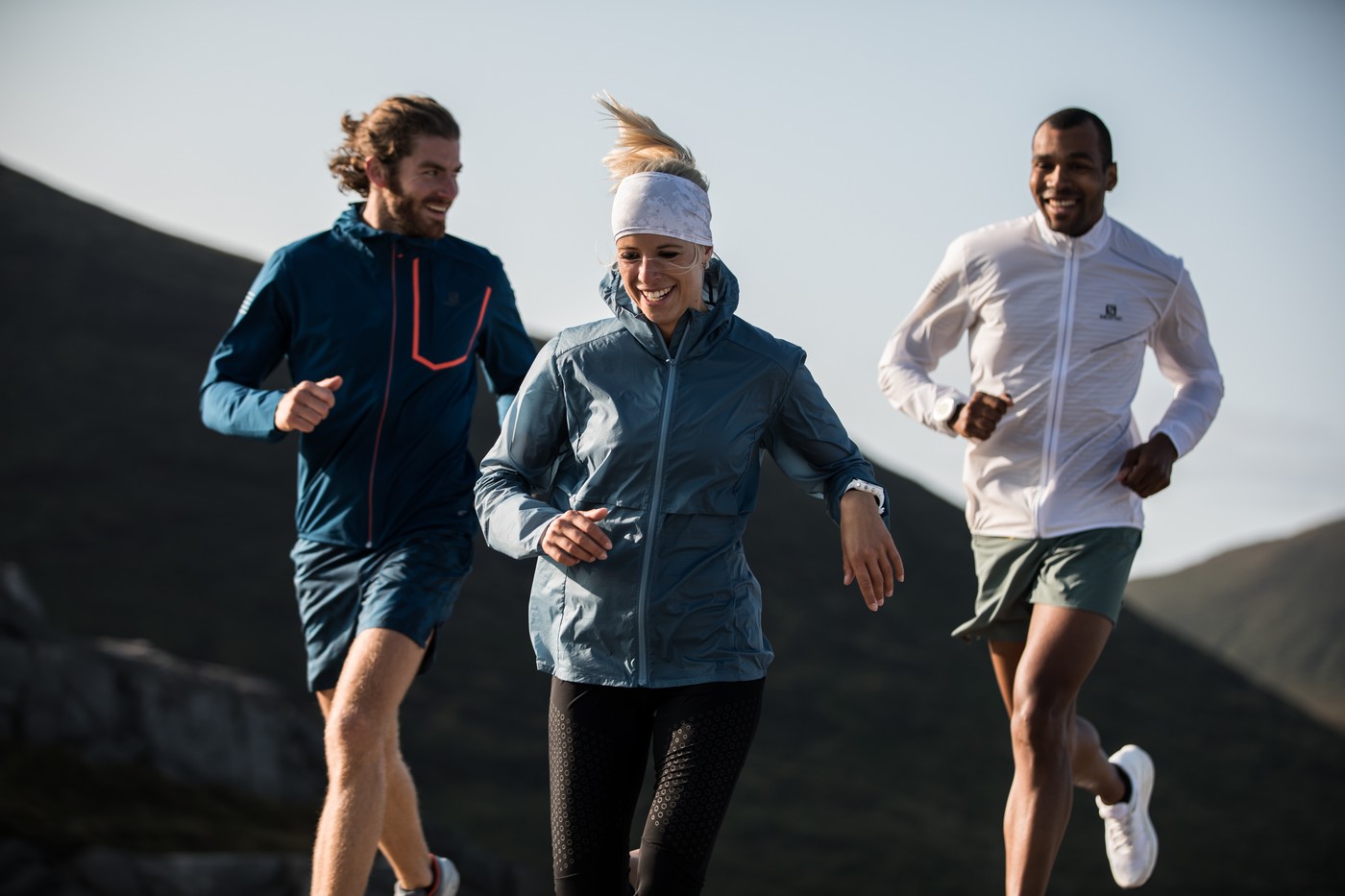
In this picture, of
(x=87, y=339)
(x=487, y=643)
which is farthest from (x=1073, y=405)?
(x=87, y=339)

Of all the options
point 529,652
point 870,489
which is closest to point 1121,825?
point 870,489

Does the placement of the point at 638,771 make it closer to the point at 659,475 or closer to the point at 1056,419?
the point at 659,475

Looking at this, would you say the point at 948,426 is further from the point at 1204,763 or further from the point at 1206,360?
the point at 1204,763

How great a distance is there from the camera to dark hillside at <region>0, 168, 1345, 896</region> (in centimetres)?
3481

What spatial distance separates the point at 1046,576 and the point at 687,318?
6.37 ft

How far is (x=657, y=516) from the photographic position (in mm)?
4191

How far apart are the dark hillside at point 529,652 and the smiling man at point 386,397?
26023mm

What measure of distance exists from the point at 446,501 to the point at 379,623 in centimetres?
53

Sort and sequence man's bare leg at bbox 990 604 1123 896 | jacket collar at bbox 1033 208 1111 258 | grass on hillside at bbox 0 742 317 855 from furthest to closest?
1. grass on hillside at bbox 0 742 317 855
2. jacket collar at bbox 1033 208 1111 258
3. man's bare leg at bbox 990 604 1123 896

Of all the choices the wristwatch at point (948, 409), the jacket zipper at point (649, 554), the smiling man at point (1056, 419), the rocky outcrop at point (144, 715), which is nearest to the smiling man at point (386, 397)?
the jacket zipper at point (649, 554)

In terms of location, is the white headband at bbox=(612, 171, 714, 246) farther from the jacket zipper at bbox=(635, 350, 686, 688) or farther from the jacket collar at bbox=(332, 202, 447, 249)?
the jacket collar at bbox=(332, 202, 447, 249)

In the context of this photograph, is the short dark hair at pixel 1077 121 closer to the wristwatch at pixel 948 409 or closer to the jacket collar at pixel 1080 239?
the jacket collar at pixel 1080 239

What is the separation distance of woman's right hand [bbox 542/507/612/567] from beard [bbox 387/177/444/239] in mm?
1912

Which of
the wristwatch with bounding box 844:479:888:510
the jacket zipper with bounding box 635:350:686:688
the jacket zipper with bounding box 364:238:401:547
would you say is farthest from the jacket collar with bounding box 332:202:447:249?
the wristwatch with bounding box 844:479:888:510
